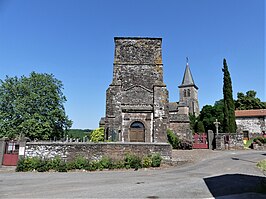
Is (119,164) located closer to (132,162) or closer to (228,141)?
(132,162)

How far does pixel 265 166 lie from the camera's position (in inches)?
443

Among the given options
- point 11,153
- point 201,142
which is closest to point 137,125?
point 201,142

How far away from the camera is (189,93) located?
7238 cm

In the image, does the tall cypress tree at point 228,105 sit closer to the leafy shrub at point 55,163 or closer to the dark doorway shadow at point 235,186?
the dark doorway shadow at point 235,186

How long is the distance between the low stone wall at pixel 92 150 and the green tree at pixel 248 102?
149 ft

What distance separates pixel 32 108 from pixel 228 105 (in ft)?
88.7

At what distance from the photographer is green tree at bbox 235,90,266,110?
49219 mm

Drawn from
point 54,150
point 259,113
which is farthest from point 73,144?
point 259,113

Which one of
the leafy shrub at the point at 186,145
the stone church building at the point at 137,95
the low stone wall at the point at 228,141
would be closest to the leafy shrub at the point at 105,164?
the stone church building at the point at 137,95

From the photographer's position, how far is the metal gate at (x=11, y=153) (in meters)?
13.0

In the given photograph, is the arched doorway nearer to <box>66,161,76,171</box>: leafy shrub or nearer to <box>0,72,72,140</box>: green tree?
<box>66,161,76,171</box>: leafy shrub

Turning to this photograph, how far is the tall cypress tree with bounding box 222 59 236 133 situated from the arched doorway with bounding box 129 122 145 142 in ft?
39.0

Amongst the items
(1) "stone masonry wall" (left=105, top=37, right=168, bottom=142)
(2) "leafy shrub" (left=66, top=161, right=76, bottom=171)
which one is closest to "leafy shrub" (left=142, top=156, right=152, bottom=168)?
(2) "leafy shrub" (left=66, top=161, right=76, bottom=171)

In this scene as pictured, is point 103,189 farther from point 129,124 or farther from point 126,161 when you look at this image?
point 129,124
